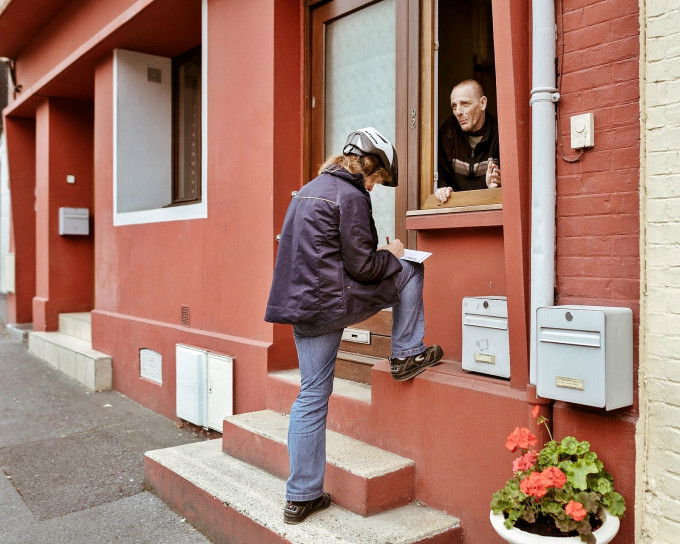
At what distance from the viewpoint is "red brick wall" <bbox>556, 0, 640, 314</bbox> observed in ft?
8.42

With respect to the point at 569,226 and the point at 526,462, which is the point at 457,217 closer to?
the point at 569,226

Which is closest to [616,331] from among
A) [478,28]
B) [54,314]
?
[478,28]

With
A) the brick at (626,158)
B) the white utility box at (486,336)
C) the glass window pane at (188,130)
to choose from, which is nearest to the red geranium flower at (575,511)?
the white utility box at (486,336)

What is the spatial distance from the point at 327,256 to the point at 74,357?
5873 mm

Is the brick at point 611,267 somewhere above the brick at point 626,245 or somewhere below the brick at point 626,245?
below

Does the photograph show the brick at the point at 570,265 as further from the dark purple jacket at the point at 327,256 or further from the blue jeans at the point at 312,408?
the blue jeans at the point at 312,408

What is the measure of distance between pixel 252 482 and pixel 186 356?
82.5 inches

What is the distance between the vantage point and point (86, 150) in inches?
381

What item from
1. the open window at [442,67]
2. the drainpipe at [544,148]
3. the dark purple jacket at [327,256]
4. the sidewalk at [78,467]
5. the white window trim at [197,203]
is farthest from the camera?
the white window trim at [197,203]

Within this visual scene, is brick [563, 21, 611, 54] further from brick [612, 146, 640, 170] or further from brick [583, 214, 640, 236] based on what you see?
brick [583, 214, 640, 236]

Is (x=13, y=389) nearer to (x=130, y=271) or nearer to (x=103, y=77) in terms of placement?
(x=130, y=271)

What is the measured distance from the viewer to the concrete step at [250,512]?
2.97 metres

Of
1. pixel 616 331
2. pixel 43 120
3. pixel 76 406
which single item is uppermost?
pixel 43 120

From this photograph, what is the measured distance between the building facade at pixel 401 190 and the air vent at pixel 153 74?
0.05ft
